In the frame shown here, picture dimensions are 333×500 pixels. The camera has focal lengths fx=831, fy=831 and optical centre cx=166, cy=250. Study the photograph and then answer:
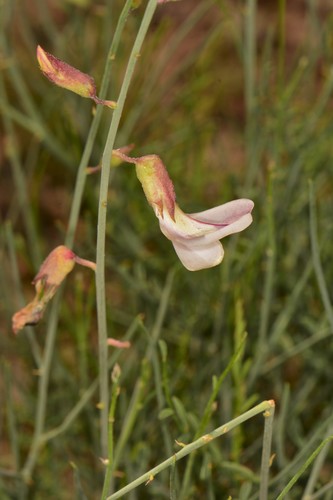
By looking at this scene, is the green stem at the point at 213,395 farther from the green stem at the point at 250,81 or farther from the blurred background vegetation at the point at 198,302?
the green stem at the point at 250,81

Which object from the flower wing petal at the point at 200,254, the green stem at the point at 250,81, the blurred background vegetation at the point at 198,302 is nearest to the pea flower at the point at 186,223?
the flower wing petal at the point at 200,254

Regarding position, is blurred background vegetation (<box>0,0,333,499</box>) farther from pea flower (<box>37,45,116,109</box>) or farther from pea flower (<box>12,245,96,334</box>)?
pea flower (<box>37,45,116,109</box>)

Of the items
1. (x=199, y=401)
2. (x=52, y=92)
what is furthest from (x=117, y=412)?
(x=52, y=92)

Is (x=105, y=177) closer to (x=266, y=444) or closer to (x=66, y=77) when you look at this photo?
(x=66, y=77)

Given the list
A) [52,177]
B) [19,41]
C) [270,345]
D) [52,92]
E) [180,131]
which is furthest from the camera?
[19,41]

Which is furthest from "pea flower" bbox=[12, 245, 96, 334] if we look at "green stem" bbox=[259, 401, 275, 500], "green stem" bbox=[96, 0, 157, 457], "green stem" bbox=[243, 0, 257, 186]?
"green stem" bbox=[243, 0, 257, 186]

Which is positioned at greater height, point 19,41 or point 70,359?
point 19,41

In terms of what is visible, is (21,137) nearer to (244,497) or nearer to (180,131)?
(180,131)
